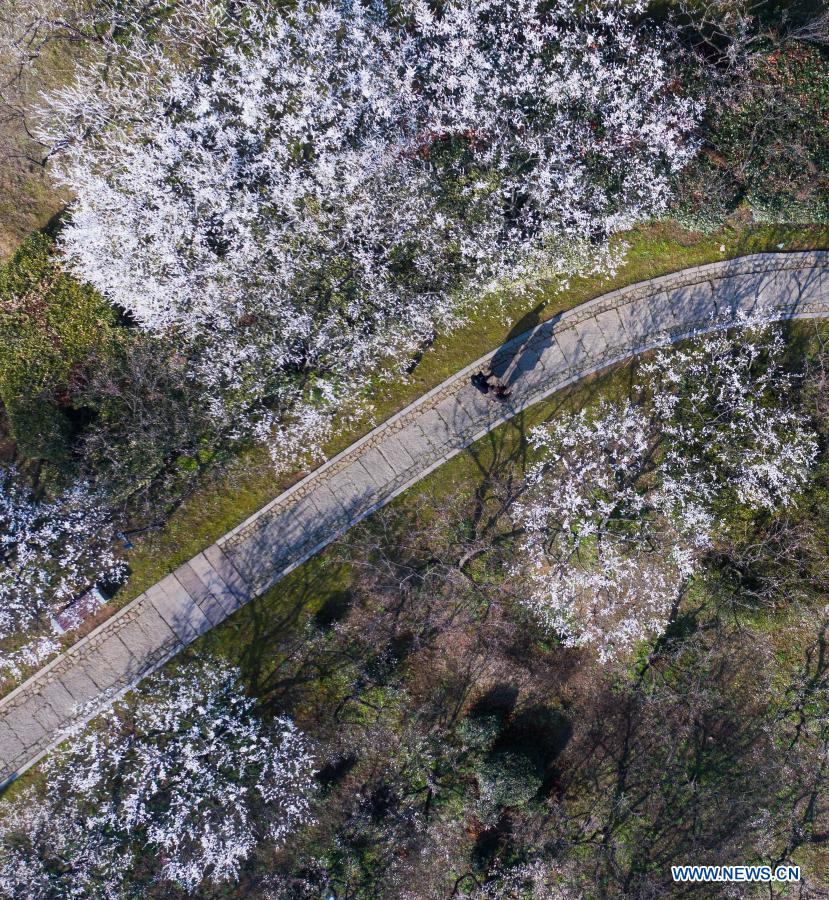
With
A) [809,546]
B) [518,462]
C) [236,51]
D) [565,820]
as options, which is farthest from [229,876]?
[236,51]

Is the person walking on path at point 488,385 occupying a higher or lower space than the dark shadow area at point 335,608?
higher

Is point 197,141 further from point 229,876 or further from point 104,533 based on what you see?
point 229,876

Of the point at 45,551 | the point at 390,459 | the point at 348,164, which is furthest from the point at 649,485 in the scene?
the point at 45,551

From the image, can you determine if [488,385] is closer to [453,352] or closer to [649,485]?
[453,352]

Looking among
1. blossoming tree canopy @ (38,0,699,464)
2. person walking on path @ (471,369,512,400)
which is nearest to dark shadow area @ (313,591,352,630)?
blossoming tree canopy @ (38,0,699,464)

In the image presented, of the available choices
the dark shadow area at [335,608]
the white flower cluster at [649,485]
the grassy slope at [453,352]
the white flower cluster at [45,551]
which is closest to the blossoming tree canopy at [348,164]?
the grassy slope at [453,352]

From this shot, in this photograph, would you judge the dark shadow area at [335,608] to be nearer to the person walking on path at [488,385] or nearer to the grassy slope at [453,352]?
the grassy slope at [453,352]
